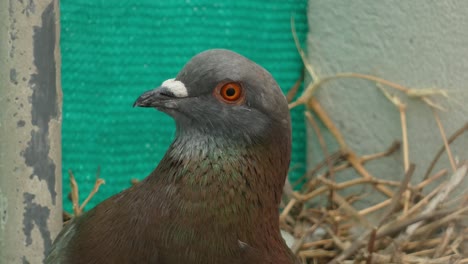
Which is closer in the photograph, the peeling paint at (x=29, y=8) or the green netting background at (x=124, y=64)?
the peeling paint at (x=29, y=8)

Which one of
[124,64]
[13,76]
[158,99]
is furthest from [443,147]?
[13,76]

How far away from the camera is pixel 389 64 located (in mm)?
2883

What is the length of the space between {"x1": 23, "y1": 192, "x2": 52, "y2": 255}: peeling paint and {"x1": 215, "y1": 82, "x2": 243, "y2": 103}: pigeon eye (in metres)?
0.58

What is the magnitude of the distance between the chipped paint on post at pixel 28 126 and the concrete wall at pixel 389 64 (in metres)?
1.16

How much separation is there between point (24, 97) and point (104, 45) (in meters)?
0.79

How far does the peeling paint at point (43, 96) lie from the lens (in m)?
2.08

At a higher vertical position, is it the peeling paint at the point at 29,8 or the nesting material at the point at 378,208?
the peeling paint at the point at 29,8

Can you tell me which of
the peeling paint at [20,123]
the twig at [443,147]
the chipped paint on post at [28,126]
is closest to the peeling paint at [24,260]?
the chipped paint on post at [28,126]

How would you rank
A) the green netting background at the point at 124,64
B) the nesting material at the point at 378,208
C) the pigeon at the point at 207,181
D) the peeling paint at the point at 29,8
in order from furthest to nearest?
the green netting background at the point at 124,64, the nesting material at the point at 378,208, the peeling paint at the point at 29,8, the pigeon at the point at 207,181

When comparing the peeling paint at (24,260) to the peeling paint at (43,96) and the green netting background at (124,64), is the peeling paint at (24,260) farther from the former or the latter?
the green netting background at (124,64)

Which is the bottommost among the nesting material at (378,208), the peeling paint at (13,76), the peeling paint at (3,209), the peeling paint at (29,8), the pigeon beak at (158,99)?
the nesting material at (378,208)

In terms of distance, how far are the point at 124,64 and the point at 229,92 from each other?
1.12 metres

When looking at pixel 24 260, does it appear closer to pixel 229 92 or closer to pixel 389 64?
pixel 229 92

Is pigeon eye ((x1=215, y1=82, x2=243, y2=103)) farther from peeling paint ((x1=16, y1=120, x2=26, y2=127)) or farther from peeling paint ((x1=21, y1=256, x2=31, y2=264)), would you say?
peeling paint ((x1=21, y1=256, x2=31, y2=264))
